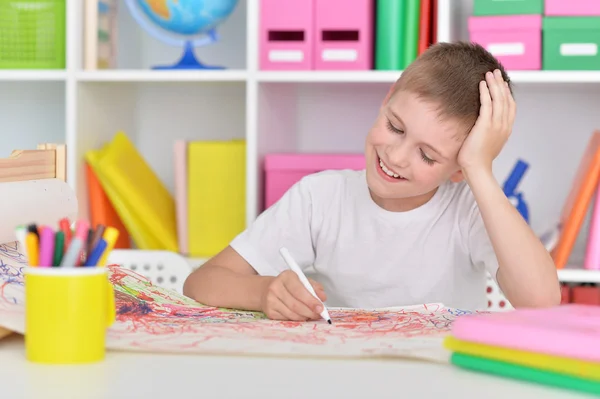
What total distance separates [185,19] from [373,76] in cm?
47

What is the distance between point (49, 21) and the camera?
2037mm

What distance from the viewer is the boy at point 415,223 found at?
1.17m

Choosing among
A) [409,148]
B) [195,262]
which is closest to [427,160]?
[409,148]

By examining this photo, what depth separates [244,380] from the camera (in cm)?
63

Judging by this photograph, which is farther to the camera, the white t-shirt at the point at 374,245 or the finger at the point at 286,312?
the white t-shirt at the point at 374,245

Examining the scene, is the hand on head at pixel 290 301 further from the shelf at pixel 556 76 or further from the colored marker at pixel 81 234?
the shelf at pixel 556 76

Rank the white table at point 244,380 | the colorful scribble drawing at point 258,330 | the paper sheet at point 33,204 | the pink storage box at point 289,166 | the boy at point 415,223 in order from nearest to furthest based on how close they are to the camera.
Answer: the white table at point 244,380 → the colorful scribble drawing at point 258,330 → the paper sheet at point 33,204 → the boy at point 415,223 → the pink storage box at point 289,166

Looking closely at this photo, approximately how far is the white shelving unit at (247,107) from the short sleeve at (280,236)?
48cm

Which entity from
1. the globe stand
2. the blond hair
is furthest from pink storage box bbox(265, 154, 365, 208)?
the blond hair


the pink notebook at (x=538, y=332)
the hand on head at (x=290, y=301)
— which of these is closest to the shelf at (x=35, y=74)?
the hand on head at (x=290, y=301)

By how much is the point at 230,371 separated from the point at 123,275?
16.0 inches

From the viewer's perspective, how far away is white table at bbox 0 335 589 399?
60 cm

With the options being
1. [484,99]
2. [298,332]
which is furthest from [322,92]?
[298,332]

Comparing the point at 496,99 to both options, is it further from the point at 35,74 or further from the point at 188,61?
the point at 35,74
